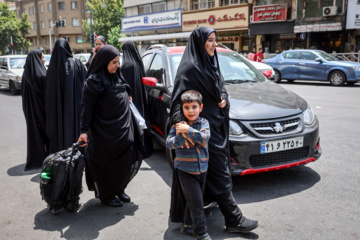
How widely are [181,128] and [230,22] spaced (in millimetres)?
28077

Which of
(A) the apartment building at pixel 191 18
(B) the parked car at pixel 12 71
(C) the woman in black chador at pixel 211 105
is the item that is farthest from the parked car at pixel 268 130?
(A) the apartment building at pixel 191 18

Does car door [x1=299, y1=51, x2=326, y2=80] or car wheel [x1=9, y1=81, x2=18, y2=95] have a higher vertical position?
car door [x1=299, y1=51, x2=326, y2=80]

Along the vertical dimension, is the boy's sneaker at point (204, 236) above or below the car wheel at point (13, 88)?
below

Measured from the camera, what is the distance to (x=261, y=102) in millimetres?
4254

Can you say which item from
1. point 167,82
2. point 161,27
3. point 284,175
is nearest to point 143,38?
point 167,82

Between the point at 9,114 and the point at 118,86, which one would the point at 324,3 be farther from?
the point at 118,86

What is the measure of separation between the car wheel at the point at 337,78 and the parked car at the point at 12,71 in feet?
42.8

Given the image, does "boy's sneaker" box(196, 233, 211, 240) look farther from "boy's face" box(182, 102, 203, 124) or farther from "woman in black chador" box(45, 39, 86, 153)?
"woman in black chador" box(45, 39, 86, 153)

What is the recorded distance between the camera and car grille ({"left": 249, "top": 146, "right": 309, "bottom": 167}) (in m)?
3.94

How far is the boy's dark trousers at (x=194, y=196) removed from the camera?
2885 mm

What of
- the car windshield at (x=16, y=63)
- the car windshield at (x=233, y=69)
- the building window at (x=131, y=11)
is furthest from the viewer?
the building window at (x=131, y=11)

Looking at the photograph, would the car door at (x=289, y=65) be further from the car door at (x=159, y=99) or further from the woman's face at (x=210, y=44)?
the woman's face at (x=210, y=44)

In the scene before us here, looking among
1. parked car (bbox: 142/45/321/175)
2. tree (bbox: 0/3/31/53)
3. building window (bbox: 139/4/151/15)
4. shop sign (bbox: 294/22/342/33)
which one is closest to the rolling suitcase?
parked car (bbox: 142/45/321/175)

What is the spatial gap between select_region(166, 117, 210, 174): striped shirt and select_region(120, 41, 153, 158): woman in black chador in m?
2.48
